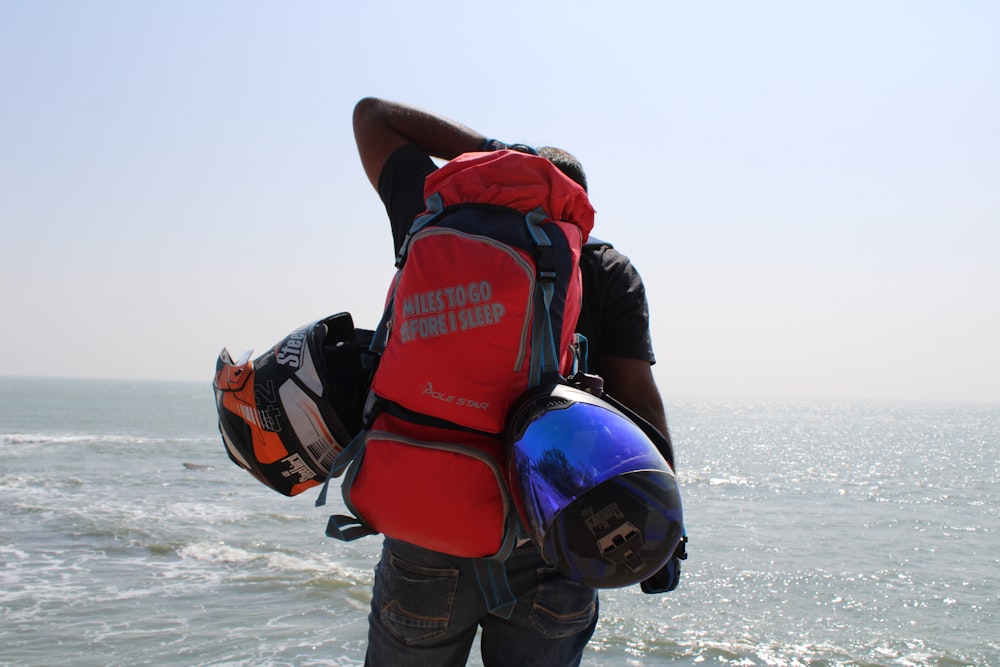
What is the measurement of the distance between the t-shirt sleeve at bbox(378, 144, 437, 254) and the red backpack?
0.41m

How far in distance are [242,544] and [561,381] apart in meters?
12.4

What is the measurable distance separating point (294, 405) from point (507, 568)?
2.16ft

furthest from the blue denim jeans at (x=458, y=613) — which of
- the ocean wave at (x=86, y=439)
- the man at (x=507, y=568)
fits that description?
the ocean wave at (x=86, y=439)

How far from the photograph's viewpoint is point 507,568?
6.52ft

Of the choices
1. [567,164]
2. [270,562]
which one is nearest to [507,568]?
[567,164]

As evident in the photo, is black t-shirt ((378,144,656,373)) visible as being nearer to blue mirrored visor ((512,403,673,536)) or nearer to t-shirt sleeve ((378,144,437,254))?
t-shirt sleeve ((378,144,437,254))

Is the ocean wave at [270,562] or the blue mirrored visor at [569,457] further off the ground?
the blue mirrored visor at [569,457]

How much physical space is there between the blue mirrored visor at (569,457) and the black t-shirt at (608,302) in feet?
1.78

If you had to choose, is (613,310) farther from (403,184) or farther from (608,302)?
(403,184)

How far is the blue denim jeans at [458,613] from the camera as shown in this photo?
6.47ft

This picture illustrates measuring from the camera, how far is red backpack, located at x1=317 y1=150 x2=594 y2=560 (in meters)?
1.66

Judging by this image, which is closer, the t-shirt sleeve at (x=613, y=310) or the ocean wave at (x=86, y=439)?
the t-shirt sleeve at (x=613, y=310)

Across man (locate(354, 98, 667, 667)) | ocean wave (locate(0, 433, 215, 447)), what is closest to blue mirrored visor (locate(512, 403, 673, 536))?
man (locate(354, 98, 667, 667))

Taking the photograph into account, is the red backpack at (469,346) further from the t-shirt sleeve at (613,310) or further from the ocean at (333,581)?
the ocean at (333,581)
